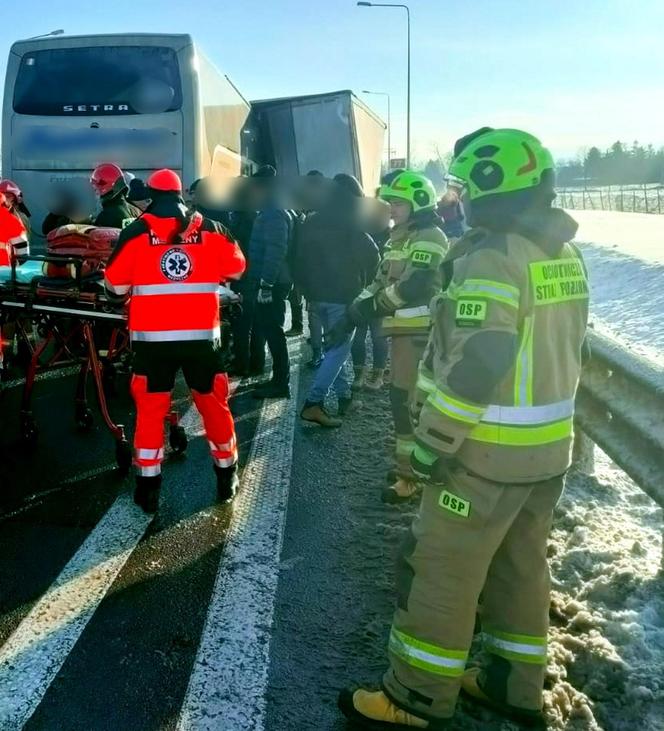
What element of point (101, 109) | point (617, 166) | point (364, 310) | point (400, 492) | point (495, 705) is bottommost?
point (495, 705)

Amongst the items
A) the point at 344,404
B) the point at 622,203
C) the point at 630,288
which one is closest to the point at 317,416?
the point at 344,404

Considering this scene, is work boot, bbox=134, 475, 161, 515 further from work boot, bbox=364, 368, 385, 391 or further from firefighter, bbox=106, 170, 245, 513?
work boot, bbox=364, 368, 385, 391

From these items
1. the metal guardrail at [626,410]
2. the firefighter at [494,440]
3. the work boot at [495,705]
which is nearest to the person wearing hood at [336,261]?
the metal guardrail at [626,410]

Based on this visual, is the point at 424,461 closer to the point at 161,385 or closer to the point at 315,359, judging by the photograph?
the point at 161,385

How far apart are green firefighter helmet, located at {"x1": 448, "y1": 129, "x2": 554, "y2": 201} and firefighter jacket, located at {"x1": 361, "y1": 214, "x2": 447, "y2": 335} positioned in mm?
1936

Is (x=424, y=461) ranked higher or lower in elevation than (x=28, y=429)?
higher

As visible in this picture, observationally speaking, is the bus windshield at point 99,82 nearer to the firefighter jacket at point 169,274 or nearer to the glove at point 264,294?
the glove at point 264,294

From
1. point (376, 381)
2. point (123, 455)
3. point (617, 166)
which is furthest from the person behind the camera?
point (617, 166)

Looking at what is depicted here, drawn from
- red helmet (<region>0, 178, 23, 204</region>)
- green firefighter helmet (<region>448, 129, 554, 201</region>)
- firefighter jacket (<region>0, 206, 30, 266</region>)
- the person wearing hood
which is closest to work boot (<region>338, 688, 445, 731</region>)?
green firefighter helmet (<region>448, 129, 554, 201</region>)

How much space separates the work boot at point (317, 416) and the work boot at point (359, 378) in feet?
4.26

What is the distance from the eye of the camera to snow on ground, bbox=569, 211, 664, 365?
9250 mm

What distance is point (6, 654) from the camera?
3018 millimetres

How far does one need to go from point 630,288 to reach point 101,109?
8487 millimetres

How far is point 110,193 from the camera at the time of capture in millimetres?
6605
